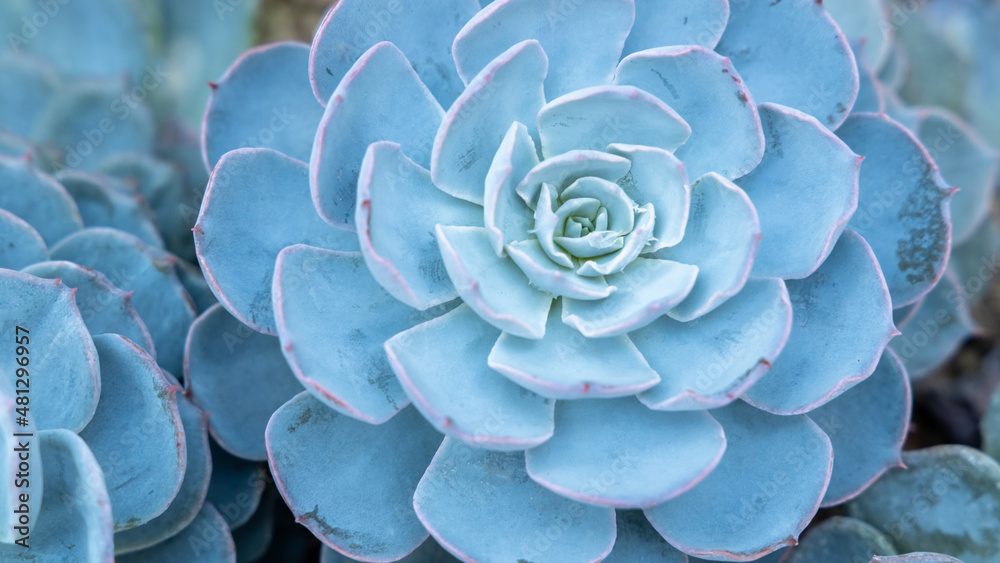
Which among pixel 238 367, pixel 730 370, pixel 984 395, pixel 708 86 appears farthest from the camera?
pixel 984 395

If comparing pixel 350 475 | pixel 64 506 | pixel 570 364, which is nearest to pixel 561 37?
pixel 570 364

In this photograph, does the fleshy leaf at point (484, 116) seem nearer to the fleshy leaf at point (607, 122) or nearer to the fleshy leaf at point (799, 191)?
the fleshy leaf at point (607, 122)

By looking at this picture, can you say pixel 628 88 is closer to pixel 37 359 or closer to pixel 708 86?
pixel 708 86

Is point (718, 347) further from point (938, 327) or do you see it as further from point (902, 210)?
point (938, 327)

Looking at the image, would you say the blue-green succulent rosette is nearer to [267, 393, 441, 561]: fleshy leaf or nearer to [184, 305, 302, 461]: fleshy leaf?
[267, 393, 441, 561]: fleshy leaf

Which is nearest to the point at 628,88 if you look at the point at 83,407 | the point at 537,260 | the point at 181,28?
the point at 537,260

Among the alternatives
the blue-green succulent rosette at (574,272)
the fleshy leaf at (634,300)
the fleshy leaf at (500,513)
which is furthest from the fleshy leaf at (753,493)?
the fleshy leaf at (634,300)

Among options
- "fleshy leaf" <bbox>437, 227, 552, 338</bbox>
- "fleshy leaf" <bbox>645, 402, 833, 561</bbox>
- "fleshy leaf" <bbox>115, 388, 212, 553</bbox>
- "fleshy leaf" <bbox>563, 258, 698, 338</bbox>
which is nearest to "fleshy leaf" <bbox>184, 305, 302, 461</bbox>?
"fleshy leaf" <bbox>115, 388, 212, 553</bbox>
